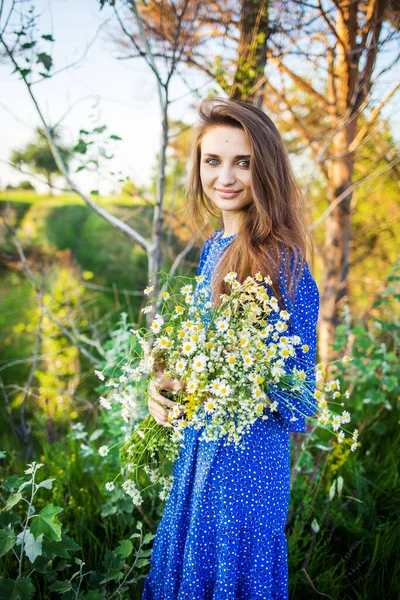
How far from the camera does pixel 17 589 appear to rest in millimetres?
1503

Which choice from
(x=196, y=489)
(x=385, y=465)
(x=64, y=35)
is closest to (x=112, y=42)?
(x=64, y=35)

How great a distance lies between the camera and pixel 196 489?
1.63 meters

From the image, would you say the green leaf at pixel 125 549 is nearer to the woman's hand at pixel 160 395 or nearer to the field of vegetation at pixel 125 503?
the field of vegetation at pixel 125 503

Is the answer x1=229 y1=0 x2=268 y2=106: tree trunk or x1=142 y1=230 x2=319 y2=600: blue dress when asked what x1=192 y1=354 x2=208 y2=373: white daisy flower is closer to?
x1=142 y1=230 x2=319 y2=600: blue dress

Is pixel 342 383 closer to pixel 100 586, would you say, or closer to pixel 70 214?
pixel 100 586

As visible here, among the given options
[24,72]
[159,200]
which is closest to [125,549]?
[159,200]

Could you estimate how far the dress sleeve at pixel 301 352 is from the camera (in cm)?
151

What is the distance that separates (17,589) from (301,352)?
1.20 meters

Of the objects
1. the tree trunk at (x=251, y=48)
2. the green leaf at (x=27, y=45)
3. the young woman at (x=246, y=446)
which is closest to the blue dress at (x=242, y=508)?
the young woman at (x=246, y=446)

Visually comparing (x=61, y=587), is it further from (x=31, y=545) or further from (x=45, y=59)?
(x=45, y=59)

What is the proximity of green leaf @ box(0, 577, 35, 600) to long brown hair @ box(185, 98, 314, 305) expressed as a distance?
1.13 metres

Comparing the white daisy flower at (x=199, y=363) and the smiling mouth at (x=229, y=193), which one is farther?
the smiling mouth at (x=229, y=193)

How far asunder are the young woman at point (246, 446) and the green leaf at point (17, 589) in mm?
492

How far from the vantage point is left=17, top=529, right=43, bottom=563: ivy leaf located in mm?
1477
